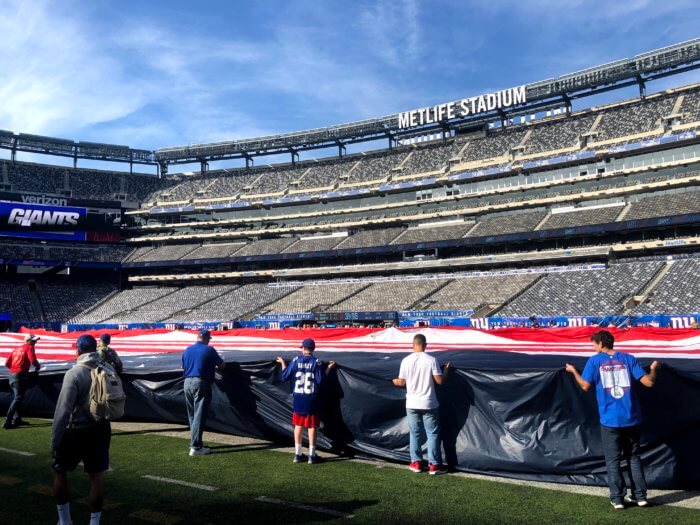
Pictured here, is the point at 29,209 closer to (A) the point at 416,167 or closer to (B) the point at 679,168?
(A) the point at 416,167

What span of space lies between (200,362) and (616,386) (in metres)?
5.95

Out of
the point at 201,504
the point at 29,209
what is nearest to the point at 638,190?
the point at 201,504

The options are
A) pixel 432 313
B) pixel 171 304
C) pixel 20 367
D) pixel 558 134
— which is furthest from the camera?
pixel 171 304

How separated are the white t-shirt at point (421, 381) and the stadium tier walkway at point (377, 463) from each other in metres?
1.06

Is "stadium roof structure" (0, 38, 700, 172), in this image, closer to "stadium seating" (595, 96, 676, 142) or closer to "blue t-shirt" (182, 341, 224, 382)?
"stadium seating" (595, 96, 676, 142)

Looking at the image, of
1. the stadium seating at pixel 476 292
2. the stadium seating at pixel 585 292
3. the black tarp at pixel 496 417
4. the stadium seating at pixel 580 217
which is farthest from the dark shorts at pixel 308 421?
the stadium seating at pixel 580 217

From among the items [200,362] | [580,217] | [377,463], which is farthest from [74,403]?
[580,217]

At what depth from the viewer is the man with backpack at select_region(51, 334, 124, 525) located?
17.2 ft

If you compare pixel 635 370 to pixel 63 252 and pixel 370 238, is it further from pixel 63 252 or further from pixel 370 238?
pixel 63 252

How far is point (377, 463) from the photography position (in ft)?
26.5

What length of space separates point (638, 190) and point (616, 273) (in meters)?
10.6

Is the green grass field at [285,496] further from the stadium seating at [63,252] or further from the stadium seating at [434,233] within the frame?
the stadium seating at [63,252]

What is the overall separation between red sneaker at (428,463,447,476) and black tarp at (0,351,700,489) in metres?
0.17

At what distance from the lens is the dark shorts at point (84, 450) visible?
5.28 m
